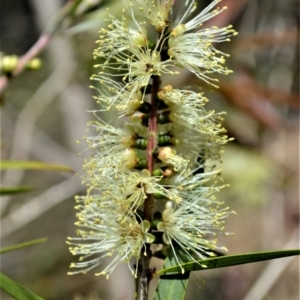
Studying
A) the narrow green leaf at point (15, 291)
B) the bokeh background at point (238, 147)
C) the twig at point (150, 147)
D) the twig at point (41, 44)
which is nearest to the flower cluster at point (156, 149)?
the twig at point (150, 147)

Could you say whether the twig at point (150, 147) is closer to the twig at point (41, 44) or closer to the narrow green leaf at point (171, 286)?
the narrow green leaf at point (171, 286)

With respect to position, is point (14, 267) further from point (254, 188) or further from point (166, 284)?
point (166, 284)

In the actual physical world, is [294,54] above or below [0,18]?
below

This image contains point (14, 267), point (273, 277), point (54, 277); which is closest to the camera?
point (273, 277)

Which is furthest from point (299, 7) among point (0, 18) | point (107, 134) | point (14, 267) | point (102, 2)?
point (0, 18)

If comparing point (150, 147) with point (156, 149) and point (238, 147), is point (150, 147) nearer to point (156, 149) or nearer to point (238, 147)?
point (156, 149)

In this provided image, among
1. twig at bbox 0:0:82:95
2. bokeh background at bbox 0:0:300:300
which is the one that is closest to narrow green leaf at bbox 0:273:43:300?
twig at bbox 0:0:82:95

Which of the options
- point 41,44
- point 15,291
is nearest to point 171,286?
point 15,291

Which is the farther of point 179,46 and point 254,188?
point 254,188
